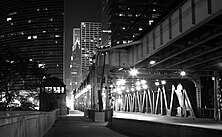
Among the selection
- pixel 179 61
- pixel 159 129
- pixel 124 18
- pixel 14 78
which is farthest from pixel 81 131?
pixel 124 18

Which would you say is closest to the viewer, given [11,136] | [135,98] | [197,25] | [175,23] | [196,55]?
[11,136]

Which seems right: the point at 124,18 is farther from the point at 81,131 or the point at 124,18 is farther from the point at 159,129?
the point at 159,129

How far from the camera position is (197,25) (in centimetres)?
2262

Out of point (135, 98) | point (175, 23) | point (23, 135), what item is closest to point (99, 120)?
point (175, 23)

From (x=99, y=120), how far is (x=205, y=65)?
14826 mm

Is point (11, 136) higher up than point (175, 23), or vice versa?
point (175, 23)

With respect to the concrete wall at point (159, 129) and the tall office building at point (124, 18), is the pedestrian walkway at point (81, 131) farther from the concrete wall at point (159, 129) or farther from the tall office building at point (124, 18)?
the tall office building at point (124, 18)

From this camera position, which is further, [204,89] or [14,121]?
[204,89]

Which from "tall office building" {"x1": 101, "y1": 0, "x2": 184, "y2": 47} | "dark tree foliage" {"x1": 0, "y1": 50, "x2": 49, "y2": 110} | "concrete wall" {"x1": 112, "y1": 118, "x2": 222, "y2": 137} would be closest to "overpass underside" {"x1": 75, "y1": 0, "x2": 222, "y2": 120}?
"concrete wall" {"x1": 112, "y1": 118, "x2": 222, "y2": 137}

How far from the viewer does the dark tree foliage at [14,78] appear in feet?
157

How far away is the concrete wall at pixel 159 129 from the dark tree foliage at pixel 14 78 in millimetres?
19716

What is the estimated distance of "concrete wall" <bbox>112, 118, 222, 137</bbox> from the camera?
50.0 ft

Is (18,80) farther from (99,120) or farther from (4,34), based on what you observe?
(4,34)

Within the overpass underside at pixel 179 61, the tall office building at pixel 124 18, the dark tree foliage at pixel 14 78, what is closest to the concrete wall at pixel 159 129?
the overpass underside at pixel 179 61
